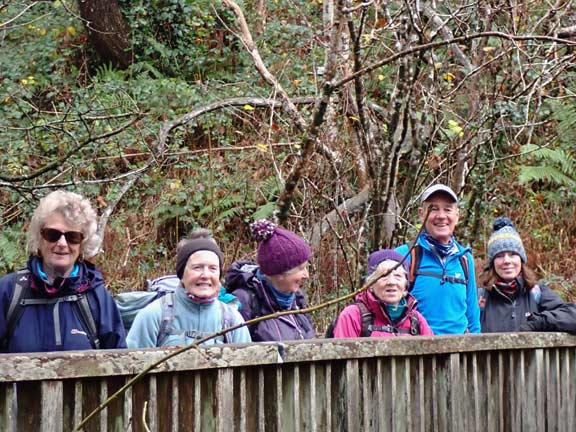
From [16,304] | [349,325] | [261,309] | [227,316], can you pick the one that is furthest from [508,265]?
[16,304]

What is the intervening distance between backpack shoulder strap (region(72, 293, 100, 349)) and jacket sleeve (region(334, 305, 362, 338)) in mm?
1624

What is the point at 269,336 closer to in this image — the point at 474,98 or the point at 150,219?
the point at 474,98

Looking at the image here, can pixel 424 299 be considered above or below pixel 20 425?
above

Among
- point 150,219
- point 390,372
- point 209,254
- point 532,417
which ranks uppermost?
point 150,219

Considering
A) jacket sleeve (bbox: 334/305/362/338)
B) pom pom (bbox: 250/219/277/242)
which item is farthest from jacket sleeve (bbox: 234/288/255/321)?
jacket sleeve (bbox: 334/305/362/338)

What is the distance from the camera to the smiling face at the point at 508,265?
6785 millimetres

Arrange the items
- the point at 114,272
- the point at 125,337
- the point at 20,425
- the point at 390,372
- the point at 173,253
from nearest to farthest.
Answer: the point at 20,425
the point at 125,337
the point at 390,372
the point at 114,272
the point at 173,253

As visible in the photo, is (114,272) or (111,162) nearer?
(114,272)

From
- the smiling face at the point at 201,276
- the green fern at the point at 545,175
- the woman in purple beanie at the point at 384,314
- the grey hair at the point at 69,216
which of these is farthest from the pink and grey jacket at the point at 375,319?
the green fern at the point at 545,175

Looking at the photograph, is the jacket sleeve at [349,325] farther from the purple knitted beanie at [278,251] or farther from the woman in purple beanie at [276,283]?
the purple knitted beanie at [278,251]

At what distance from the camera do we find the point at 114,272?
1220 centimetres

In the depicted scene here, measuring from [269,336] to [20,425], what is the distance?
6.78 feet

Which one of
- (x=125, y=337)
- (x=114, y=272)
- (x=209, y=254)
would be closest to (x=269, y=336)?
(x=209, y=254)

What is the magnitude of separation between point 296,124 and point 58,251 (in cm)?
524
